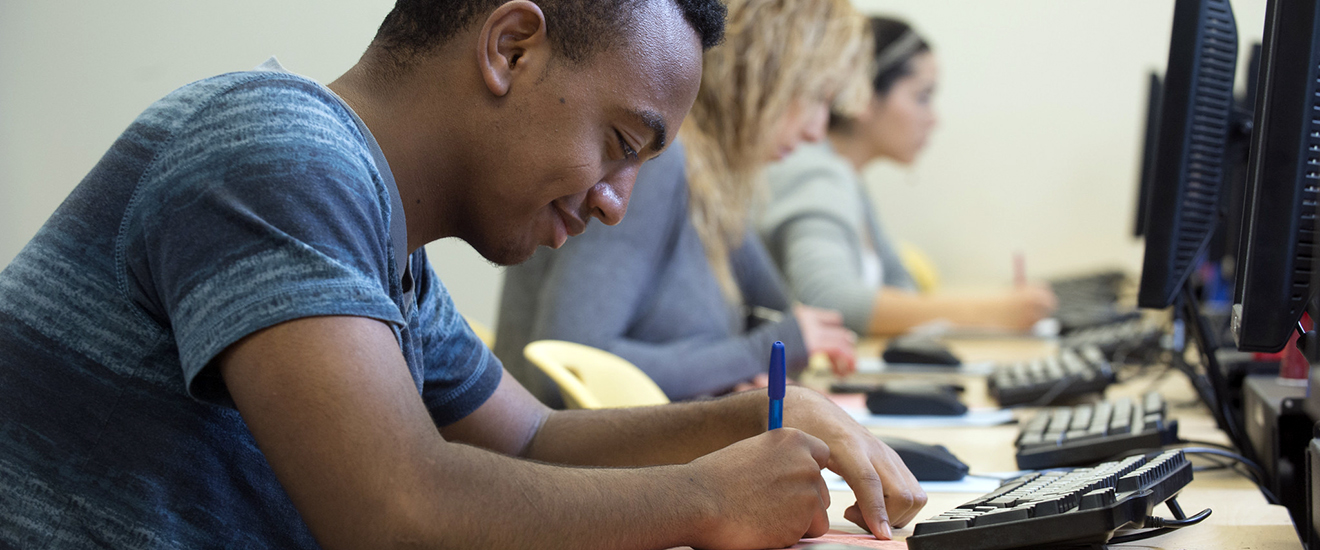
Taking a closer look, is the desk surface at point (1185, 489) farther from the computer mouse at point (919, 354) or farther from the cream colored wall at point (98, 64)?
the cream colored wall at point (98, 64)

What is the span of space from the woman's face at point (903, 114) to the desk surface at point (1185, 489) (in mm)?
1424

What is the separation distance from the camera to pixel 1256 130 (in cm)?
77

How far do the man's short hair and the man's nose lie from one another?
0.12m

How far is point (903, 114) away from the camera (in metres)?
3.04

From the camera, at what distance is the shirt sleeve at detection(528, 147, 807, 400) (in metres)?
1.42

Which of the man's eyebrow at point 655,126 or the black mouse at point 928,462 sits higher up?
the man's eyebrow at point 655,126

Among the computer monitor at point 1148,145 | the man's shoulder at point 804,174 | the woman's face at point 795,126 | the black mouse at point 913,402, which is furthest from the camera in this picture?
the man's shoulder at point 804,174

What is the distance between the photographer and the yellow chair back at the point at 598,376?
1.22 m

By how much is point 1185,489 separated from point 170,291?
0.86 metres

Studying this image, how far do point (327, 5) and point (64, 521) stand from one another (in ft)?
3.20

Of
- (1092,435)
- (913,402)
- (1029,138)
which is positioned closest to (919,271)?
(1029,138)

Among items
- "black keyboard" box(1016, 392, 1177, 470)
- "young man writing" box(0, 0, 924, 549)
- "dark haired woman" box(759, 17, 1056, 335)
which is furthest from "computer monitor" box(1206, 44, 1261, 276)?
"young man writing" box(0, 0, 924, 549)

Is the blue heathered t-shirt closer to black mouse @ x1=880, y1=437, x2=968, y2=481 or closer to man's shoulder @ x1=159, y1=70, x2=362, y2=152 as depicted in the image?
man's shoulder @ x1=159, y1=70, x2=362, y2=152

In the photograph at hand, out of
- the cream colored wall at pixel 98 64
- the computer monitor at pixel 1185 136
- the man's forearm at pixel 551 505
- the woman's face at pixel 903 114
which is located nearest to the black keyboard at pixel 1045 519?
the man's forearm at pixel 551 505
